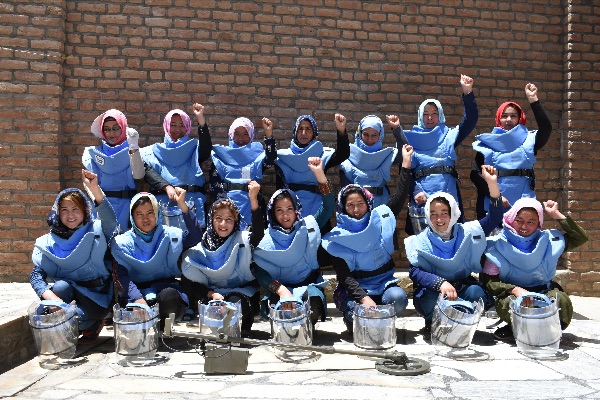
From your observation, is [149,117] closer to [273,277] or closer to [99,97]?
[99,97]

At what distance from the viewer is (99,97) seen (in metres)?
4.93

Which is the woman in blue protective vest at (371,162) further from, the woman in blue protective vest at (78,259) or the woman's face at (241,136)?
the woman in blue protective vest at (78,259)

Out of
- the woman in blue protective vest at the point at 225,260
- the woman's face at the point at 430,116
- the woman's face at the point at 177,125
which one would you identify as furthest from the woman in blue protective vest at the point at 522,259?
the woman's face at the point at 177,125

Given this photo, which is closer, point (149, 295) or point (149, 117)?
point (149, 295)

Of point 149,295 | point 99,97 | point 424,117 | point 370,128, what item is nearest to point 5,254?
point 99,97

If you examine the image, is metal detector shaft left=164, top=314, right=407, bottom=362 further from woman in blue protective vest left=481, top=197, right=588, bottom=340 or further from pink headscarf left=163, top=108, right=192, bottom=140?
pink headscarf left=163, top=108, right=192, bottom=140

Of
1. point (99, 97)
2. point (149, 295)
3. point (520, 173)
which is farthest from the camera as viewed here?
point (99, 97)

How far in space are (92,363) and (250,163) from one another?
6.47 feet

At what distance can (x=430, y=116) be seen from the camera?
469 centimetres

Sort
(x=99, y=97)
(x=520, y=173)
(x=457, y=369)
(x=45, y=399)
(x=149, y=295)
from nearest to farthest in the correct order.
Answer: (x=45, y=399), (x=457, y=369), (x=149, y=295), (x=520, y=173), (x=99, y=97)

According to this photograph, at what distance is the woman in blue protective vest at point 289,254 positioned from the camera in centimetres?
359

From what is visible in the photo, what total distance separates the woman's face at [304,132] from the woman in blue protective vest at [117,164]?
1.21 m

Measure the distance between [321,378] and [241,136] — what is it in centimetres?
238

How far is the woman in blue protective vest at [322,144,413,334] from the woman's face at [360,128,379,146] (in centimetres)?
94
